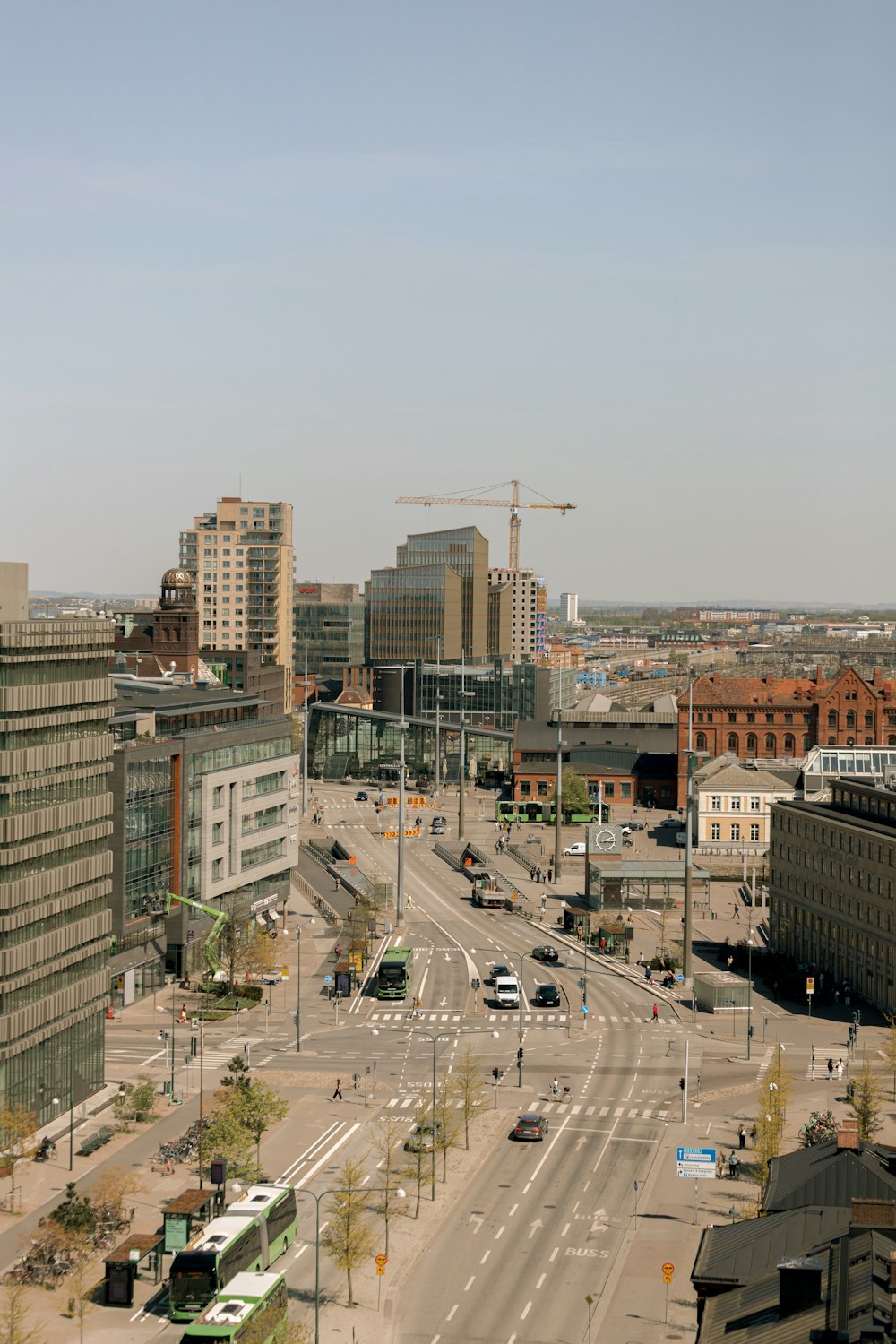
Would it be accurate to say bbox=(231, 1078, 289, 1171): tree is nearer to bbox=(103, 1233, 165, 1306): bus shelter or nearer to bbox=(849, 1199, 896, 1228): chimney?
bbox=(103, 1233, 165, 1306): bus shelter

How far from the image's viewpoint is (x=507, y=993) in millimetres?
108250

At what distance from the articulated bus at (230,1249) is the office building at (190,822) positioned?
148ft

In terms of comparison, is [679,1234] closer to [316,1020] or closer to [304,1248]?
[304,1248]

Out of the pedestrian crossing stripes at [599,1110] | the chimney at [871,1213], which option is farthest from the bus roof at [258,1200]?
the pedestrian crossing stripes at [599,1110]

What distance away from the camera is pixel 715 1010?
107 metres

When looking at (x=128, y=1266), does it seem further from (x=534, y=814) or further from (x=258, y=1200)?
(x=534, y=814)

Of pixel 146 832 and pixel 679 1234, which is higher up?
pixel 146 832

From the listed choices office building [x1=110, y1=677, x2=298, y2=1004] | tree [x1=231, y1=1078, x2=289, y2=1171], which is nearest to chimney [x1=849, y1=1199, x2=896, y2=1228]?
tree [x1=231, y1=1078, x2=289, y2=1171]

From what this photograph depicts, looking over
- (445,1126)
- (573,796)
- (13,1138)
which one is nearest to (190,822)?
(13,1138)

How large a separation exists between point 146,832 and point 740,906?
200 feet

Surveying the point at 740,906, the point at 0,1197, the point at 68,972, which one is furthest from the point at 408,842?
the point at 0,1197

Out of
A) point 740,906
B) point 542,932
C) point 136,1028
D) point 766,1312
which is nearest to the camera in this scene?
point 766,1312

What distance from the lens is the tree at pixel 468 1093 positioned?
8038cm

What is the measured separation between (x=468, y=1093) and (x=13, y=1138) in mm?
21592
